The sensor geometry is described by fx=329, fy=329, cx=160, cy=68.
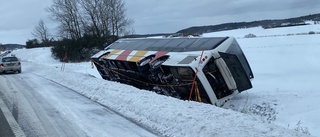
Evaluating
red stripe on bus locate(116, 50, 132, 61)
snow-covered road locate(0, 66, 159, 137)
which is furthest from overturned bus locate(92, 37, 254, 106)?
snow-covered road locate(0, 66, 159, 137)

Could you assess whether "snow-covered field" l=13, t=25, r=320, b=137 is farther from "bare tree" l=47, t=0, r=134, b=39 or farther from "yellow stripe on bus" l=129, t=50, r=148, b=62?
"bare tree" l=47, t=0, r=134, b=39

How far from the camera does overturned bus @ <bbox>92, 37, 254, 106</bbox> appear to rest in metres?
10.7

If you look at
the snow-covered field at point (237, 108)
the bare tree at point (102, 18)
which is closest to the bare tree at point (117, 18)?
the bare tree at point (102, 18)

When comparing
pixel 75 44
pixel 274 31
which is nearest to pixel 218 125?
pixel 75 44

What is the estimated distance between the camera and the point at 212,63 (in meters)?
10.8

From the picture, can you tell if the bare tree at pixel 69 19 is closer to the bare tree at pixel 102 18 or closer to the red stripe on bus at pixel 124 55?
the bare tree at pixel 102 18

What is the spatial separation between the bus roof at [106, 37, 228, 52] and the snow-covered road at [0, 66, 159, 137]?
3.78 m

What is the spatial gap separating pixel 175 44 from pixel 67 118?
5905 mm

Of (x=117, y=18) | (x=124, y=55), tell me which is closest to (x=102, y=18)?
(x=117, y=18)

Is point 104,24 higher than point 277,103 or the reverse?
higher

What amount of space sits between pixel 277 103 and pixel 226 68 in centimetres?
211

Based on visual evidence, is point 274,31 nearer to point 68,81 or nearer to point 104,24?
point 104,24

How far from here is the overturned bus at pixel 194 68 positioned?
10.7m

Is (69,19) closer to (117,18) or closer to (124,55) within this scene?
(117,18)
